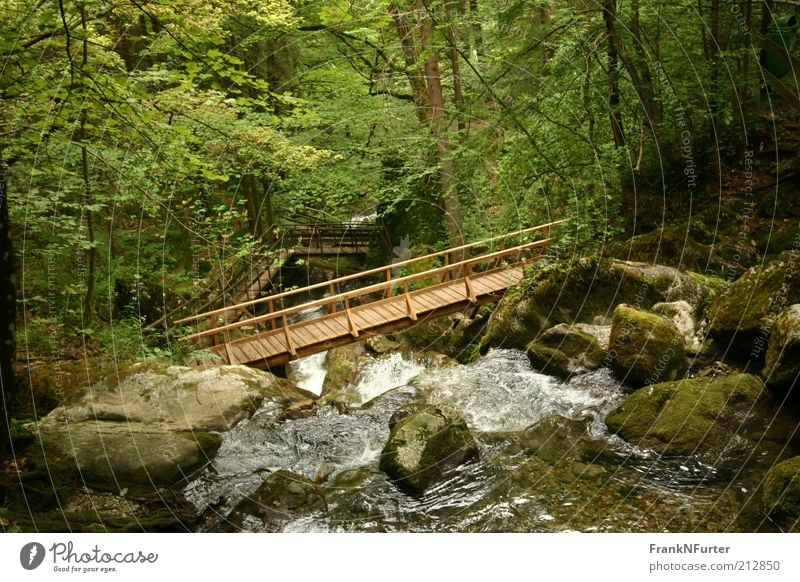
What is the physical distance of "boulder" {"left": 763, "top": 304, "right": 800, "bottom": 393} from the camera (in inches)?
185

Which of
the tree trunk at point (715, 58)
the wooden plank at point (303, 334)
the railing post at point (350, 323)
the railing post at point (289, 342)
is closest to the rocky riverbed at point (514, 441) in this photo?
the railing post at point (289, 342)

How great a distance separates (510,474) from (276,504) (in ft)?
7.94

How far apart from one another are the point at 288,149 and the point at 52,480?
5.13 meters

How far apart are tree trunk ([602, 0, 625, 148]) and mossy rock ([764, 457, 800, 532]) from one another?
5158 millimetres

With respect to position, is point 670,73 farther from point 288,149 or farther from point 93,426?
point 93,426

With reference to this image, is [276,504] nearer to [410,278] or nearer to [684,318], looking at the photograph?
[410,278]

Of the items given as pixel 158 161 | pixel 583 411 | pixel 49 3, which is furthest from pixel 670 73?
pixel 49 3

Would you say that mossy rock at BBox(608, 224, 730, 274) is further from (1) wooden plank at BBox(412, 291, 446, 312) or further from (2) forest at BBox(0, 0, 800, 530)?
(1) wooden plank at BBox(412, 291, 446, 312)

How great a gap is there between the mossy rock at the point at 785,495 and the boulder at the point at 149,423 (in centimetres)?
532

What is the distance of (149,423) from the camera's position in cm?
582

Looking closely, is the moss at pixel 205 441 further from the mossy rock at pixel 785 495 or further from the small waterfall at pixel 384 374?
the mossy rock at pixel 785 495

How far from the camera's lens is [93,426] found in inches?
211

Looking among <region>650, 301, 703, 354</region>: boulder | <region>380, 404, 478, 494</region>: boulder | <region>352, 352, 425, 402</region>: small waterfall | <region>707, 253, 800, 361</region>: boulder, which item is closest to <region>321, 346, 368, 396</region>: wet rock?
<region>352, 352, 425, 402</region>: small waterfall

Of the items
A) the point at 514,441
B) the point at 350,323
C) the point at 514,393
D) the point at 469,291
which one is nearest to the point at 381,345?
the point at 350,323
